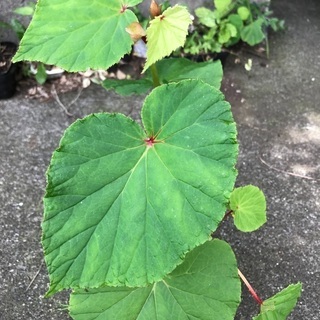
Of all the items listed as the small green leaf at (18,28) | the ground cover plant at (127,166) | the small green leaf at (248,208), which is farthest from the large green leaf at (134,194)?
the small green leaf at (18,28)

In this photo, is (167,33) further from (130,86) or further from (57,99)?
(57,99)

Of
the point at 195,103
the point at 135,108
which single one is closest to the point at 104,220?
the point at 195,103

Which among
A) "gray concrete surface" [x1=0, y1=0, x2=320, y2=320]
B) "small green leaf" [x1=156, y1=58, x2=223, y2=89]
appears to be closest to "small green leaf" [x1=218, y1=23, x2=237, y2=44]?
"gray concrete surface" [x1=0, y1=0, x2=320, y2=320]

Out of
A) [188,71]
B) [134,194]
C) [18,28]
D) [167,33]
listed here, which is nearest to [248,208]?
[188,71]

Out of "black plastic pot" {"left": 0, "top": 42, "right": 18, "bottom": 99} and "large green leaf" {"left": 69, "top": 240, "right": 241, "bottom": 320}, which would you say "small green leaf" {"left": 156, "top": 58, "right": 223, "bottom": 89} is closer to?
"large green leaf" {"left": 69, "top": 240, "right": 241, "bottom": 320}

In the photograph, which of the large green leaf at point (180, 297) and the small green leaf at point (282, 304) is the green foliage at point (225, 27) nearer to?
the large green leaf at point (180, 297)

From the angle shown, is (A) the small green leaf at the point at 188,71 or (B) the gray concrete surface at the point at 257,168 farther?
(B) the gray concrete surface at the point at 257,168
